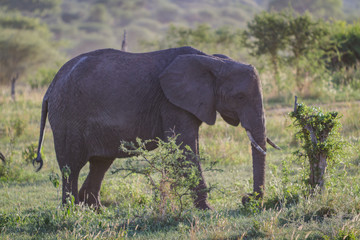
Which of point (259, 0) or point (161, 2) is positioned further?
point (259, 0)

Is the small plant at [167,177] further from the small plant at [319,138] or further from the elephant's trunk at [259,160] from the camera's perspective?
the small plant at [319,138]

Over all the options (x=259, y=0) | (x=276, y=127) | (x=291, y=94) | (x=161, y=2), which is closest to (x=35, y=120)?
(x=276, y=127)

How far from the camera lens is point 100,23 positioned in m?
73.8

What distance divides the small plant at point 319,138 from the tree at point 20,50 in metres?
29.3

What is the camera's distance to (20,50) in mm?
34750

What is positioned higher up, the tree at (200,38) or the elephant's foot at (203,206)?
the tree at (200,38)

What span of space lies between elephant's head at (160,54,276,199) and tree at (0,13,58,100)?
28096 mm

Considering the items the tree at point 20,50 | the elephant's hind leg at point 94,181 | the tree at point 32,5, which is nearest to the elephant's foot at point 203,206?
the elephant's hind leg at point 94,181

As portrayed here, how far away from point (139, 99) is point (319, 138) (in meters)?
2.30

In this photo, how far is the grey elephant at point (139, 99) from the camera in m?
6.26

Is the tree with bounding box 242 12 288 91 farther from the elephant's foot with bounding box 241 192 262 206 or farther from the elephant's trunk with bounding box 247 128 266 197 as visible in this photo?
the elephant's foot with bounding box 241 192 262 206

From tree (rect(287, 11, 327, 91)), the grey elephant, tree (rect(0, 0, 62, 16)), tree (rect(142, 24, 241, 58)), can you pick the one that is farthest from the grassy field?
tree (rect(0, 0, 62, 16))

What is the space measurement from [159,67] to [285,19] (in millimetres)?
14692

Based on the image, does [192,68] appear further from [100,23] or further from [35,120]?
[100,23]
